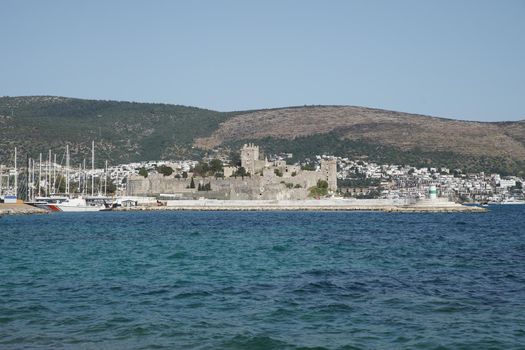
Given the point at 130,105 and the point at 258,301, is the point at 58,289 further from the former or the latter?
the point at 130,105

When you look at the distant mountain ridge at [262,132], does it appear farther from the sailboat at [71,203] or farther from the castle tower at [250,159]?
the sailboat at [71,203]

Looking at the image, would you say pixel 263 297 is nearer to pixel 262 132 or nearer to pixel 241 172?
pixel 241 172

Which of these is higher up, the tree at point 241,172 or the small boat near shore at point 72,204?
the tree at point 241,172

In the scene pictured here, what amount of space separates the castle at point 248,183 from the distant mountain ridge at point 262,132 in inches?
1280

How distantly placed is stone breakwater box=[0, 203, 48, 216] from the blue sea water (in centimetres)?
3760

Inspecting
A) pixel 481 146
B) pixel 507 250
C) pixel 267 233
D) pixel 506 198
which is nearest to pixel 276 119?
pixel 481 146

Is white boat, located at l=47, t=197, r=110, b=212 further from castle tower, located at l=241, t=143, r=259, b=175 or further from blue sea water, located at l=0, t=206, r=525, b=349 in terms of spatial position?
blue sea water, located at l=0, t=206, r=525, b=349

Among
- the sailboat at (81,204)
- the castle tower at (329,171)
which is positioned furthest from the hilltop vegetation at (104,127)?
the castle tower at (329,171)

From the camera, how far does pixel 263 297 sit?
1416 cm

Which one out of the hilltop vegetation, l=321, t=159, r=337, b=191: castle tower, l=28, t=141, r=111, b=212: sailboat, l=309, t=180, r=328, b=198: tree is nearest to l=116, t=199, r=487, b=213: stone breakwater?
l=28, t=141, r=111, b=212: sailboat

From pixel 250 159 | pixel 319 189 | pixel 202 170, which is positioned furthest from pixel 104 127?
pixel 319 189

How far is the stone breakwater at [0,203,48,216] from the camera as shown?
2387 inches

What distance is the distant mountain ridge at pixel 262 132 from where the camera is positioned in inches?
4916

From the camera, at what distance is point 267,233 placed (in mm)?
34344
